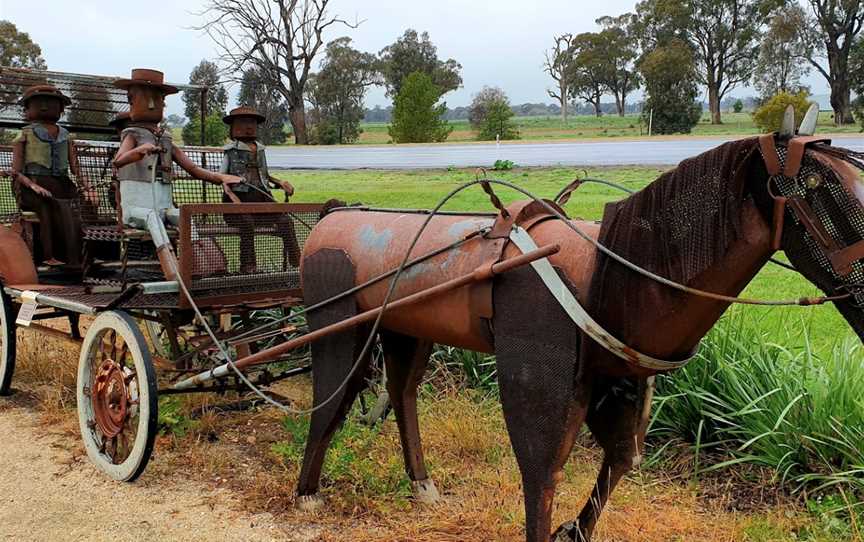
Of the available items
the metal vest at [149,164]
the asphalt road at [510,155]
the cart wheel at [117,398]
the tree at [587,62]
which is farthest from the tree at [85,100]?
the tree at [587,62]

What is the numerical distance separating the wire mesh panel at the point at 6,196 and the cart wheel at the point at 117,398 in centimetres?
215

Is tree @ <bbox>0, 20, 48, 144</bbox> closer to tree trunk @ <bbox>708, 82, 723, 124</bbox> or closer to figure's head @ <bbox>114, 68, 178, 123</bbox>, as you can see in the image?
tree trunk @ <bbox>708, 82, 723, 124</bbox>

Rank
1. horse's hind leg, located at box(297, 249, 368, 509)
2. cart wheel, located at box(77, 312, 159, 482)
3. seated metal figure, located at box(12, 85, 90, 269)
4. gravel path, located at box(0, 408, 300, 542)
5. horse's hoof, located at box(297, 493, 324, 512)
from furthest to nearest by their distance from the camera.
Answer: seated metal figure, located at box(12, 85, 90, 269) → cart wheel, located at box(77, 312, 159, 482) → horse's hoof, located at box(297, 493, 324, 512) → gravel path, located at box(0, 408, 300, 542) → horse's hind leg, located at box(297, 249, 368, 509)

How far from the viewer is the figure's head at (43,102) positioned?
5879 mm

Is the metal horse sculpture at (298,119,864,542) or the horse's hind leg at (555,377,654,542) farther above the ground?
the metal horse sculpture at (298,119,864,542)

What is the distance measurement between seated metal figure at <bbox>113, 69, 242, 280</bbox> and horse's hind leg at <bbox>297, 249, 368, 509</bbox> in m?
1.60

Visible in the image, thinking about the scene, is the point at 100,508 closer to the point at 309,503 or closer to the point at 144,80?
the point at 309,503

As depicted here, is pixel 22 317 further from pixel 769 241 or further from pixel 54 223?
pixel 769 241

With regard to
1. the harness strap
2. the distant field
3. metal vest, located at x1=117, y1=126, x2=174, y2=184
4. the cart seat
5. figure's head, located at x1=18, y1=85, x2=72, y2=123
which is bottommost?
the harness strap

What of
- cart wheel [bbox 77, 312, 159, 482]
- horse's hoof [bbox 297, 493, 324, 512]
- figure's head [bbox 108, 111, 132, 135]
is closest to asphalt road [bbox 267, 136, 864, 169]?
figure's head [bbox 108, 111, 132, 135]

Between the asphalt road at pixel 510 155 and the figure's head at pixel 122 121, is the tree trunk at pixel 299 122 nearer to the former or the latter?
the asphalt road at pixel 510 155

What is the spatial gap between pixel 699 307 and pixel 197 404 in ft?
13.7

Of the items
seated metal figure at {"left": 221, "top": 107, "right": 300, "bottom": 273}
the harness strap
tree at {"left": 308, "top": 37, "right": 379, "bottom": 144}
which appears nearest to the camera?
the harness strap

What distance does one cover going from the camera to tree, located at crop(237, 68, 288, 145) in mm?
31333
